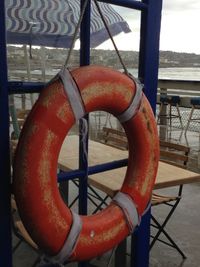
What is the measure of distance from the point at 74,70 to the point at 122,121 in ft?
1.10

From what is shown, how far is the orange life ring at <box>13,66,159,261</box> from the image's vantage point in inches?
50.4

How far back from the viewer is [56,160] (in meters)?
1.34

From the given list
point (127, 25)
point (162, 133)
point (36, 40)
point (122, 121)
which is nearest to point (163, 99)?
point (162, 133)

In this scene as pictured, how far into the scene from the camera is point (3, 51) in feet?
4.25

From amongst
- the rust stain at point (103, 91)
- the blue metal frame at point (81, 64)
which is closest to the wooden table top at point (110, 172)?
the blue metal frame at point (81, 64)

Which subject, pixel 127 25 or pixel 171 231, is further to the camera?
pixel 127 25

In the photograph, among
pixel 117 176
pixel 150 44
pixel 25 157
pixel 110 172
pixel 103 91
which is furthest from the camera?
pixel 110 172

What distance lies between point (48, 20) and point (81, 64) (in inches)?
144

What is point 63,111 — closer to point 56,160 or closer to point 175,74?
point 56,160

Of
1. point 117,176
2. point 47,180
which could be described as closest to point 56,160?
point 47,180

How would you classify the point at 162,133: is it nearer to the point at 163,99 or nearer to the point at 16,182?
the point at 163,99

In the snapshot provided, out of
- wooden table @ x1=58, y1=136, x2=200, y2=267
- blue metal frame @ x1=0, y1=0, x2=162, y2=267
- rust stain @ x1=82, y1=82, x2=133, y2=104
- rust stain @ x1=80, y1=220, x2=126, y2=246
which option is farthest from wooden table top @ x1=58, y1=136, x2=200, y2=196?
rust stain @ x1=82, y1=82, x2=133, y2=104

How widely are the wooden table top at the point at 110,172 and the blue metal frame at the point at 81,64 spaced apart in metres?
0.32

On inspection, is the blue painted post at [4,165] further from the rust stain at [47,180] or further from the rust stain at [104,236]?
the rust stain at [104,236]
